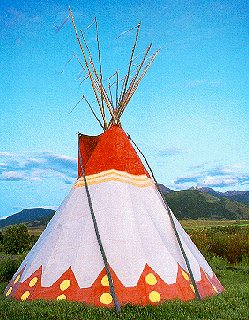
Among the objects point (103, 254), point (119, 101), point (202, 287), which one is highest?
point (119, 101)

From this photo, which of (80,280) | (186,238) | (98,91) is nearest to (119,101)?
(98,91)

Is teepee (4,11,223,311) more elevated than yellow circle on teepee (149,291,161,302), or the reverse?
teepee (4,11,223,311)

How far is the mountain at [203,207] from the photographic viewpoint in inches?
4191

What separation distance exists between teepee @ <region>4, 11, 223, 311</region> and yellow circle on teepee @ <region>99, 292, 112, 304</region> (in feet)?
0.05

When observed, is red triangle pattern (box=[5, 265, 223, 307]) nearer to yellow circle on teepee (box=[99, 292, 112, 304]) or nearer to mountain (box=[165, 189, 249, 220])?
yellow circle on teepee (box=[99, 292, 112, 304])

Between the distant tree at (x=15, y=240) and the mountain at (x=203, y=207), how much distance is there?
81.3 metres

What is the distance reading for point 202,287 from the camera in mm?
7254

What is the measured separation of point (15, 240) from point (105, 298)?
1488cm

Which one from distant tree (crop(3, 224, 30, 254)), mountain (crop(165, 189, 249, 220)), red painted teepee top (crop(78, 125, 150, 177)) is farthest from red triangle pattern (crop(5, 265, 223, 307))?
mountain (crop(165, 189, 249, 220))

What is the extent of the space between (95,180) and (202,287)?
2653 millimetres

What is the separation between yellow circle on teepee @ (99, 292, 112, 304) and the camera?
6.36 meters

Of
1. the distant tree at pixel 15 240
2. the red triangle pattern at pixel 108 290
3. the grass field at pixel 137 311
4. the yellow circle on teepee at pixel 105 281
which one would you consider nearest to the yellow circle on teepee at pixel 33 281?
the red triangle pattern at pixel 108 290

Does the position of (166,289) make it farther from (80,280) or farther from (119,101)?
(119,101)

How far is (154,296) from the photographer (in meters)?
6.52
